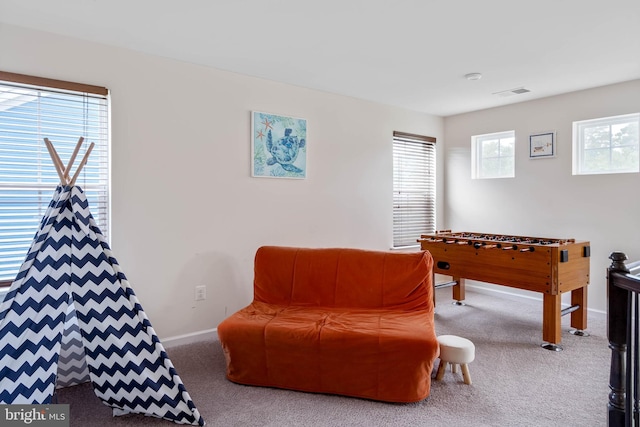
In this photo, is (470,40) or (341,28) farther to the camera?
(470,40)

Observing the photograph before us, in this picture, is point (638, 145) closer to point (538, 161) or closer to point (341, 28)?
point (538, 161)

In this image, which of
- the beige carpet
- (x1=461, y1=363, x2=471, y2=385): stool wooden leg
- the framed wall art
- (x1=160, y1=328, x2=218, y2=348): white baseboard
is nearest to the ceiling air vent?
the framed wall art

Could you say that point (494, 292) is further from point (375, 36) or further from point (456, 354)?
point (375, 36)

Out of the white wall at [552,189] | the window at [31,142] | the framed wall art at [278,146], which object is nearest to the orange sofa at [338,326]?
the framed wall art at [278,146]

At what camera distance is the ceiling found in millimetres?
2256

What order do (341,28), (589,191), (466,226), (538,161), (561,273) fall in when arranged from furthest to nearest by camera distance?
(466,226)
(538,161)
(589,191)
(561,273)
(341,28)

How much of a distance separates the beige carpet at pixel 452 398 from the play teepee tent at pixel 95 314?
15 cm

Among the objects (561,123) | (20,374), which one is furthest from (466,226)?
(20,374)

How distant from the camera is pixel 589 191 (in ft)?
12.7

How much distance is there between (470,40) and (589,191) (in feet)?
7.46

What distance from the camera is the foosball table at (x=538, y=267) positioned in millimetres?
3004

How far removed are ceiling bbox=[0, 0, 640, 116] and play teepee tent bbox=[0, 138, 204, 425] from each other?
1.03 metres

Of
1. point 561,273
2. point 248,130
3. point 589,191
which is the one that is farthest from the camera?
point 589,191

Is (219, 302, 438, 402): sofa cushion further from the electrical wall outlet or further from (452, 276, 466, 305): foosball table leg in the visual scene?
(452, 276, 466, 305): foosball table leg
